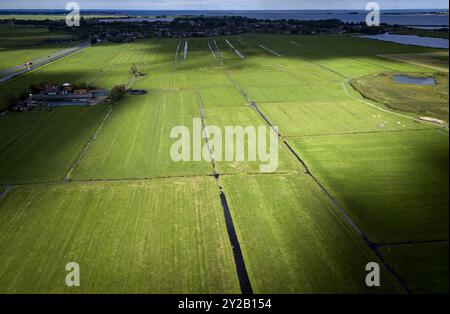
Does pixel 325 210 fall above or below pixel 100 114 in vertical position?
below

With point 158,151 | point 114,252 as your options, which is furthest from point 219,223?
point 158,151

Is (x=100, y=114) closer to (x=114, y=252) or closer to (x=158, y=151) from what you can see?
(x=158, y=151)

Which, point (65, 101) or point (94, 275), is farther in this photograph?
point (65, 101)

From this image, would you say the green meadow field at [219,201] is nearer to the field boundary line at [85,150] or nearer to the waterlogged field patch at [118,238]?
the waterlogged field patch at [118,238]

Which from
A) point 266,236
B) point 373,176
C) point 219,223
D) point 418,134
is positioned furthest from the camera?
point 418,134

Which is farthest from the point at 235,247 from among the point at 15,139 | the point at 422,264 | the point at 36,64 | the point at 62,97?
the point at 36,64

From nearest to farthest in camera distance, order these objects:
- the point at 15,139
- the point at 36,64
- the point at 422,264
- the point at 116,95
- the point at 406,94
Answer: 1. the point at 422,264
2. the point at 15,139
3. the point at 406,94
4. the point at 116,95
5. the point at 36,64

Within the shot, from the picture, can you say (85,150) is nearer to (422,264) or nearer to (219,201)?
(219,201)

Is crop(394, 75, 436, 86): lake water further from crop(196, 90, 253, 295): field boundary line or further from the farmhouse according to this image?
the farmhouse
